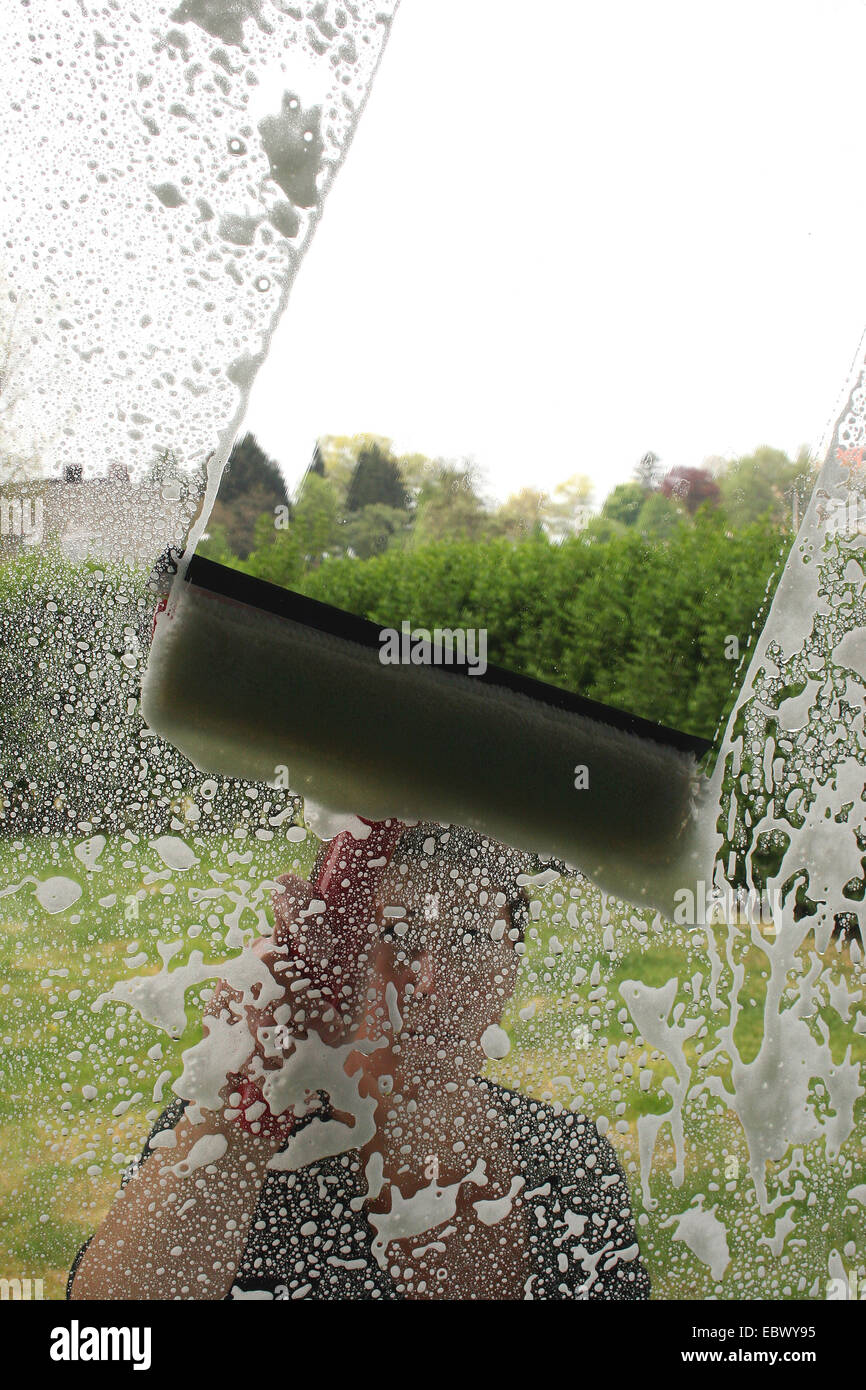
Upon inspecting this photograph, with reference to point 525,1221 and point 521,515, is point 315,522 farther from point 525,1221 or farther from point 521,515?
point 525,1221

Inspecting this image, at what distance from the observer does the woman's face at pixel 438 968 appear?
1.97 meters

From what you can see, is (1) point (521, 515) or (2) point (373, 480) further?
(1) point (521, 515)

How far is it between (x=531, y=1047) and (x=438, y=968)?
0.29 m

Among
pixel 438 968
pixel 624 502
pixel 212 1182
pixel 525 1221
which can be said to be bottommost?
pixel 525 1221

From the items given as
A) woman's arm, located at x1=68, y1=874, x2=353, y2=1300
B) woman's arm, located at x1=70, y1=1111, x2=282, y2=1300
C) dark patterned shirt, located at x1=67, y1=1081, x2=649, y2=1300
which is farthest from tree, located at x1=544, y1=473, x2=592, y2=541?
woman's arm, located at x1=70, y1=1111, x2=282, y2=1300

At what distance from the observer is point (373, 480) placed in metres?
2.00

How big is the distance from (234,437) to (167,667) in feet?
1.61

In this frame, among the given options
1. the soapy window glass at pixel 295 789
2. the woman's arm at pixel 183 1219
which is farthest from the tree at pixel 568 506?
the woman's arm at pixel 183 1219

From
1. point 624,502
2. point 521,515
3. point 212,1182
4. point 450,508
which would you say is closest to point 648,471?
point 624,502

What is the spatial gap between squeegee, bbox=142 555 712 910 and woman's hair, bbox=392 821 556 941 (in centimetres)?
3

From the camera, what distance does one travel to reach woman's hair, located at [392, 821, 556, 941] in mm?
1998

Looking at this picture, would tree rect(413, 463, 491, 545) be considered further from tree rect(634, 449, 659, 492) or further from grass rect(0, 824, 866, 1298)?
grass rect(0, 824, 866, 1298)
